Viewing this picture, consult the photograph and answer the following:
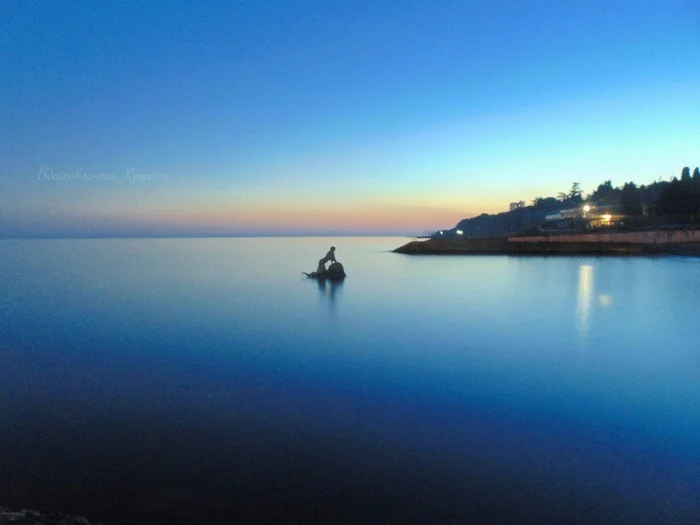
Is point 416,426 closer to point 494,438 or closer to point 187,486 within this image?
point 494,438

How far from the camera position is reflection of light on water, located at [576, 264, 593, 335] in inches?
541

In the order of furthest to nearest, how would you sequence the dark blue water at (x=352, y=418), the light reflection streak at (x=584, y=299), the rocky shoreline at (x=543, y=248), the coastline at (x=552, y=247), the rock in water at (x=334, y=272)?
the coastline at (x=552, y=247)
the rocky shoreline at (x=543, y=248)
the rock in water at (x=334, y=272)
the light reflection streak at (x=584, y=299)
the dark blue water at (x=352, y=418)

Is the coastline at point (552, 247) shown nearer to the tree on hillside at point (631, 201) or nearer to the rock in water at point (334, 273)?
the tree on hillside at point (631, 201)

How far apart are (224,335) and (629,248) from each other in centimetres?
4647

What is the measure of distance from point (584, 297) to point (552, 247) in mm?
32524

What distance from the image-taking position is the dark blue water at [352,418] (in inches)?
148

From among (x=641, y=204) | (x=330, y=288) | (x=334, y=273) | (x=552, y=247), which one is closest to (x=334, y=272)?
(x=334, y=273)

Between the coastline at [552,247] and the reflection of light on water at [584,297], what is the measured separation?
58.7 feet

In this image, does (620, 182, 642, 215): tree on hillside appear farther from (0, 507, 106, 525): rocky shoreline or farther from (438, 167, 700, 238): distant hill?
(0, 507, 106, 525): rocky shoreline

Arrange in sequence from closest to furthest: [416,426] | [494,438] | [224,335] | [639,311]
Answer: [494,438]
[416,426]
[224,335]
[639,311]

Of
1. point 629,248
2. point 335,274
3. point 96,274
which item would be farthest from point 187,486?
point 629,248

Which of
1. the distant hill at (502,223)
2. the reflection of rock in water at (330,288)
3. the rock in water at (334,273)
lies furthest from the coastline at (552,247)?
the distant hill at (502,223)

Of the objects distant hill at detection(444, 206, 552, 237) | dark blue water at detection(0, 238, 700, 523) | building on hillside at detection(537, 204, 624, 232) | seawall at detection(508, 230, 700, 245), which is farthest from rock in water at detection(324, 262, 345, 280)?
distant hill at detection(444, 206, 552, 237)

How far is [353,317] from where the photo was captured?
1477 centimetres
